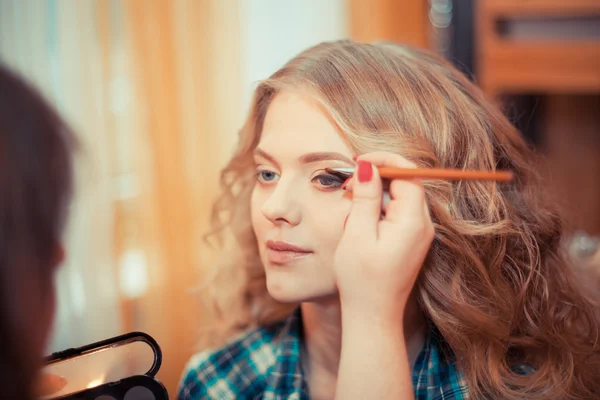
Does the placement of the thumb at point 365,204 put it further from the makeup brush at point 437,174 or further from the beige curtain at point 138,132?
the beige curtain at point 138,132

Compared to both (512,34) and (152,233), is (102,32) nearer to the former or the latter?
(152,233)

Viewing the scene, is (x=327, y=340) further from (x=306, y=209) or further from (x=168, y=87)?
(x=168, y=87)

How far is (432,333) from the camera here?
0.89m

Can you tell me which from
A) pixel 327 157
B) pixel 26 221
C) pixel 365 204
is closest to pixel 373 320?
pixel 365 204

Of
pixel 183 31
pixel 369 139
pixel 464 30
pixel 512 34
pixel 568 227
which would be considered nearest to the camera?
pixel 369 139

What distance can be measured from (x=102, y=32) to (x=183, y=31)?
0.27 meters

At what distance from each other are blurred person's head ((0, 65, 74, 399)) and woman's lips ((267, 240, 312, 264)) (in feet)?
1.08

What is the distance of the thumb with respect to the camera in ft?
2.23

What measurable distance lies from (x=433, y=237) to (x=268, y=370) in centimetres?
36

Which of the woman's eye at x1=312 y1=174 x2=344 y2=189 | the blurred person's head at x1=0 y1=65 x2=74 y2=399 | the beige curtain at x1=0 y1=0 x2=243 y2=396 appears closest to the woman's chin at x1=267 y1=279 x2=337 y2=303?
the woman's eye at x1=312 y1=174 x2=344 y2=189

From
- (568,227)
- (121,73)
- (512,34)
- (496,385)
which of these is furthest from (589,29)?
(496,385)

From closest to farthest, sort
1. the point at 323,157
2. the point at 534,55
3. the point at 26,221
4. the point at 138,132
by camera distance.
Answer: the point at 26,221 → the point at 323,157 → the point at 138,132 → the point at 534,55

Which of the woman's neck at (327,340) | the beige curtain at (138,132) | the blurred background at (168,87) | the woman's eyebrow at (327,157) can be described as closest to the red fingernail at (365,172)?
the woman's eyebrow at (327,157)

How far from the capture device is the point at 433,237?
2.45 ft
